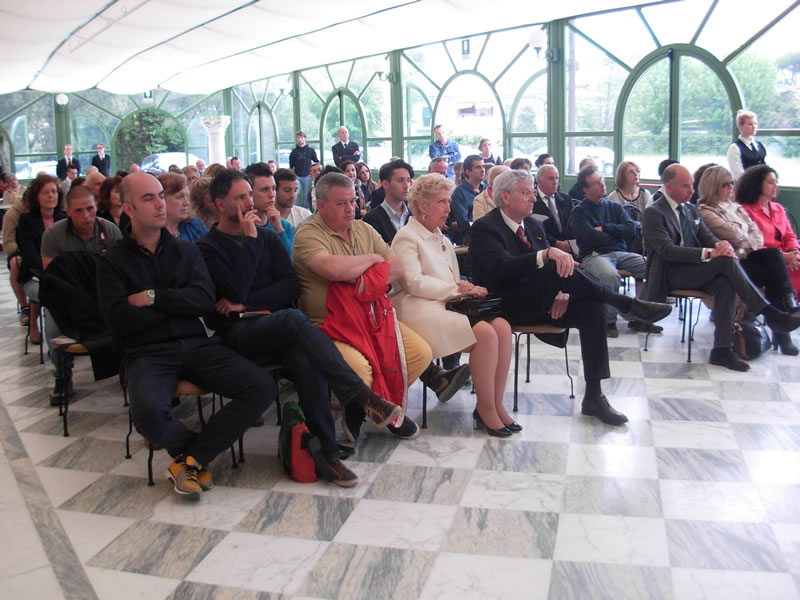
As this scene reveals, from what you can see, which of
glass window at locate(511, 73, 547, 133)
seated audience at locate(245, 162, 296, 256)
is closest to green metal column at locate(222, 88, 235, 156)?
glass window at locate(511, 73, 547, 133)

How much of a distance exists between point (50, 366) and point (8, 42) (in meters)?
9.02

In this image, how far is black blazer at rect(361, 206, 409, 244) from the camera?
4.71 metres

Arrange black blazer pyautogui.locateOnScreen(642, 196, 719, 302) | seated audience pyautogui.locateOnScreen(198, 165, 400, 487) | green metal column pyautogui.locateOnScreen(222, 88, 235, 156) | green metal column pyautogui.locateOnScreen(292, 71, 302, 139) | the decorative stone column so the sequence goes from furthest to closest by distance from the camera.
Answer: green metal column pyautogui.locateOnScreen(222, 88, 235, 156) < the decorative stone column < green metal column pyautogui.locateOnScreen(292, 71, 302, 139) < black blazer pyautogui.locateOnScreen(642, 196, 719, 302) < seated audience pyautogui.locateOnScreen(198, 165, 400, 487)

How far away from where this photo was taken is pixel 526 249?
413 cm

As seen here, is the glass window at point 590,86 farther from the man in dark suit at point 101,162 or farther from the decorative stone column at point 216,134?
the decorative stone column at point 216,134

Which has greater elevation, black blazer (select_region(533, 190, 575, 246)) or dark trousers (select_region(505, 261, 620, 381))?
black blazer (select_region(533, 190, 575, 246))

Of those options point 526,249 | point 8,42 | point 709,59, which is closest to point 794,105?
point 709,59

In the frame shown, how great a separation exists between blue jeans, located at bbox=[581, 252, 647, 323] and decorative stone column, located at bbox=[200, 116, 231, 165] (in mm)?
14993

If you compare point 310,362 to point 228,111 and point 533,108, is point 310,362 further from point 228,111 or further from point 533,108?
point 228,111

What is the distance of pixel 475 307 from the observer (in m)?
3.80

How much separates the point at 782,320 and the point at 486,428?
7.68 feet

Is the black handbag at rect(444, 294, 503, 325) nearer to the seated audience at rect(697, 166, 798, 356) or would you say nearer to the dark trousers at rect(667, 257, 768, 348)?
the dark trousers at rect(667, 257, 768, 348)

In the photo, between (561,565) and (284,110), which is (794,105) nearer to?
(561,565)

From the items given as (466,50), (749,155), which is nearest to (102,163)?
(466,50)
